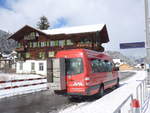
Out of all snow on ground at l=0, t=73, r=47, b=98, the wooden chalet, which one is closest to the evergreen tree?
the wooden chalet

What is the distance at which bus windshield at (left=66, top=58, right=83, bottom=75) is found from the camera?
10.9 meters

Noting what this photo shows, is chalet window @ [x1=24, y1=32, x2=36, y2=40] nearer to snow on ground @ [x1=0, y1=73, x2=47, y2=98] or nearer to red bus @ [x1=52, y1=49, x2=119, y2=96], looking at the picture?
snow on ground @ [x1=0, y1=73, x2=47, y2=98]

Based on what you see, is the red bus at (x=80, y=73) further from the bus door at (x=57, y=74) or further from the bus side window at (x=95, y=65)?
the bus door at (x=57, y=74)

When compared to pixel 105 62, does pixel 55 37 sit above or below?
above

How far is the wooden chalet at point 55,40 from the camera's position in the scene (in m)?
48.3

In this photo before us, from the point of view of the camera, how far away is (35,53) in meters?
53.6

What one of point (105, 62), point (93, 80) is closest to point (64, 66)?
point (93, 80)

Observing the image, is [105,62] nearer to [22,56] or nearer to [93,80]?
[93,80]

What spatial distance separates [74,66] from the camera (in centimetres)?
1113

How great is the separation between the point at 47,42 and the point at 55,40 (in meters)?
2.17

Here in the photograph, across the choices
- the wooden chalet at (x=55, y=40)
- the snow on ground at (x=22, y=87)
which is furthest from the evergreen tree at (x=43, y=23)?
the snow on ground at (x=22, y=87)

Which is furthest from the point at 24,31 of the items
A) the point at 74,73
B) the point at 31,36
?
the point at 74,73

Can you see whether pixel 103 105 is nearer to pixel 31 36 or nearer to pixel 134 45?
pixel 134 45

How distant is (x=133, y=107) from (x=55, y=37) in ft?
155
